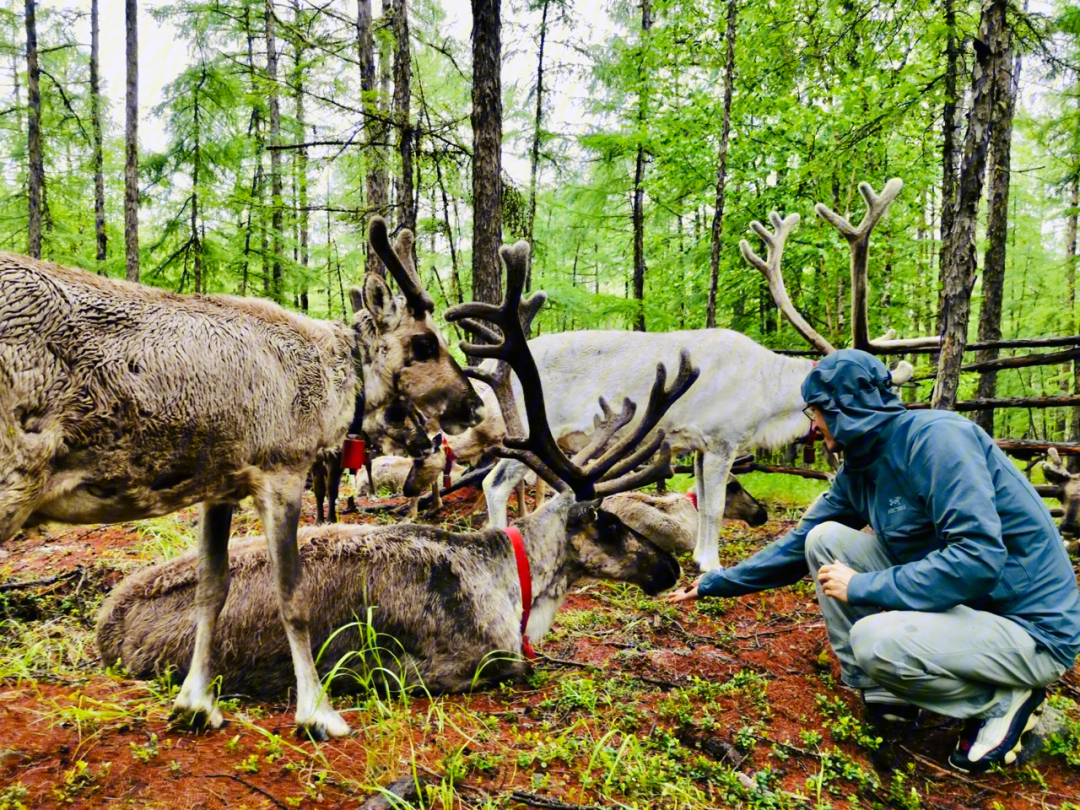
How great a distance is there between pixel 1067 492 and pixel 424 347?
6348 mm

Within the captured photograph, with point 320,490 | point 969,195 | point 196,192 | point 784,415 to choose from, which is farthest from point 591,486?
point 196,192

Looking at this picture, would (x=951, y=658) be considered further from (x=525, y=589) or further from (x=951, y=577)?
(x=525, y=589)

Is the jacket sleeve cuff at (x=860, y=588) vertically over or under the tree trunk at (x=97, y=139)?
under

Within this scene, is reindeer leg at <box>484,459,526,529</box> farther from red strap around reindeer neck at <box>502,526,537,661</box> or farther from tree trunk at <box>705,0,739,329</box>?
tree trunk at <box>705,0,739,329</box>

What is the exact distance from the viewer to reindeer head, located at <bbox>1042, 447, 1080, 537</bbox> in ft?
19.5

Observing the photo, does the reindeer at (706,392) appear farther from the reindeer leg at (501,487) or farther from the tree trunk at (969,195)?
the tree trunk at (969,195)

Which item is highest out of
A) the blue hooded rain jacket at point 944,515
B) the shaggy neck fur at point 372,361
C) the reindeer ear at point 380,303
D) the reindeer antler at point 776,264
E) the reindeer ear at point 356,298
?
the reindeer antler at point 776,264

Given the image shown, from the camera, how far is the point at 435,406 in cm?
367

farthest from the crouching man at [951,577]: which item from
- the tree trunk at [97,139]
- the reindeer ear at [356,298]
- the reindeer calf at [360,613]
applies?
the tree trunk at [97,139]

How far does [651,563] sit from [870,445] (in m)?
1.70

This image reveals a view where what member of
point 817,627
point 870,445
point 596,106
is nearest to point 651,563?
point 817,627

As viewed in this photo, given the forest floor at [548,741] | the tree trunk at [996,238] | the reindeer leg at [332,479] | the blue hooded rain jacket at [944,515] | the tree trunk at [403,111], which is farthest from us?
the tree trunk at [996,238]

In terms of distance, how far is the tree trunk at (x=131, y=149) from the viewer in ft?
38.4

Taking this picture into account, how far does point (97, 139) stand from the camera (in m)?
16.8
